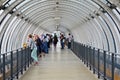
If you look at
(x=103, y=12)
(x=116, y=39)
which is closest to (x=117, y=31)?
(x=116, y=39)

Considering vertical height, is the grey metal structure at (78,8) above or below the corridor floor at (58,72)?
above

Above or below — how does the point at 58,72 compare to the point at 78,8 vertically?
below

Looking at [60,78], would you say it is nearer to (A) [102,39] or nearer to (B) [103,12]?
(B) [103,12]

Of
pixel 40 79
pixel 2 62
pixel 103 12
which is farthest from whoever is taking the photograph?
pixel 103 12

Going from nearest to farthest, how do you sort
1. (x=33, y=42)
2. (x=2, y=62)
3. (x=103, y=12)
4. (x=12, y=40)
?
(x=2, y=62) → (x=33, y=42) → (x=103, y=12) → (x=12, y=40)

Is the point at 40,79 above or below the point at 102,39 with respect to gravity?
below

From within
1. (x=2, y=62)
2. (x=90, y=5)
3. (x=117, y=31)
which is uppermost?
(x=90, y=5)

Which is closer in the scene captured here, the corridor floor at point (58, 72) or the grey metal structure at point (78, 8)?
the corridor floor at point (58, 72)

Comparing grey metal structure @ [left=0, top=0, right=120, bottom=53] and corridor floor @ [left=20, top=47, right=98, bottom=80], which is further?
grey metal structure @ [left=0, top=0, right=120, bottom=53]

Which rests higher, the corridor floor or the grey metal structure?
the grey metal structure

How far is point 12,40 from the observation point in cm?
2903

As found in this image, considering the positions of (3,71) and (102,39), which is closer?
(3,71)

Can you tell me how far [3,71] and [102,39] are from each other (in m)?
18.6

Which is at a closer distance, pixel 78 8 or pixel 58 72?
pixel 58 72
